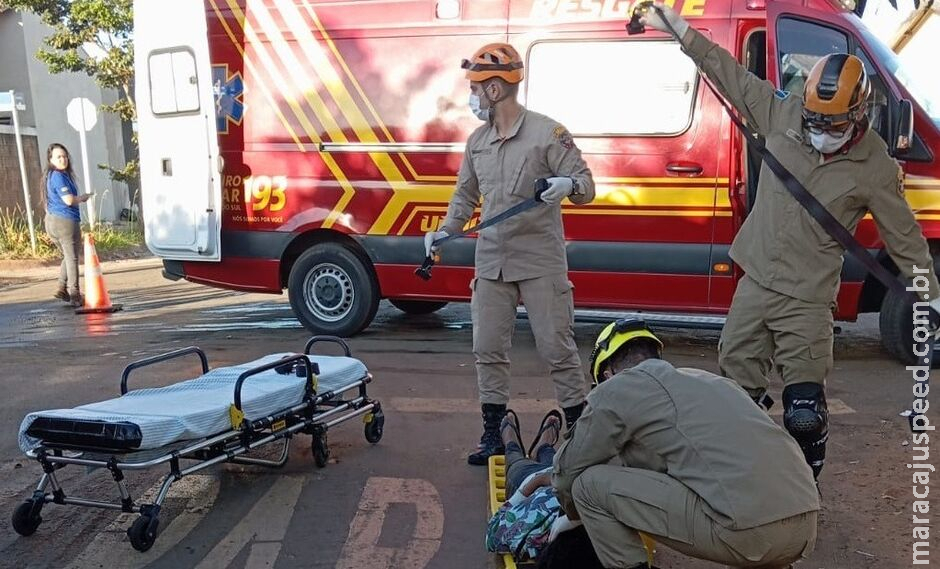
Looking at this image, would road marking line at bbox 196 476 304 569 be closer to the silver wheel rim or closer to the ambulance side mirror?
the silver wheel rim

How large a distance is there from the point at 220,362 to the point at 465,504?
349cm

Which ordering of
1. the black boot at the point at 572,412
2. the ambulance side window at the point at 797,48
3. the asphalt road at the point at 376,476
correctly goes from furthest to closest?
the ambulance side window at the point at 797,48 < the black boot at the point at 572,412 < the asphalt road at the point at 376,476

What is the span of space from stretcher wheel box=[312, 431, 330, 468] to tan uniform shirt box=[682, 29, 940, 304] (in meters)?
2.21

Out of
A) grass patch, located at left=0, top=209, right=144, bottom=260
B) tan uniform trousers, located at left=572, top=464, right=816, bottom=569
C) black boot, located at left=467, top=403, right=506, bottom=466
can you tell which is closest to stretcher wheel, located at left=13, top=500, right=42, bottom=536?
black boot, located at left=467, top=403, right=506, bottom=466

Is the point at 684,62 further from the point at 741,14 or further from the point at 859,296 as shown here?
the point at 859,296

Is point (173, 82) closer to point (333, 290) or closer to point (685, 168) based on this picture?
point (333, 290)

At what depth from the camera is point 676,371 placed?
8.96ft

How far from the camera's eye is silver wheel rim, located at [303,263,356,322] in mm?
7734

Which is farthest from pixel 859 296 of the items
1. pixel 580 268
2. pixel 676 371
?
pixel 676 371

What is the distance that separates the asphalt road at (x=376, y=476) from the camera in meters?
3.62

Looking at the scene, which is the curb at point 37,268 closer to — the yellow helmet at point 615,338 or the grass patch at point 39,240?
the grass patch at point 39,240

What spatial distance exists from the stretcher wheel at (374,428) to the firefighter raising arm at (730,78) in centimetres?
250

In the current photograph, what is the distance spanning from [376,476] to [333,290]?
11.5 ft

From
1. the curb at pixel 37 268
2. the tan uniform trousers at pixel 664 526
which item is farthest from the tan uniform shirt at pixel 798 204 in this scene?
the curb at pixel 37 268
